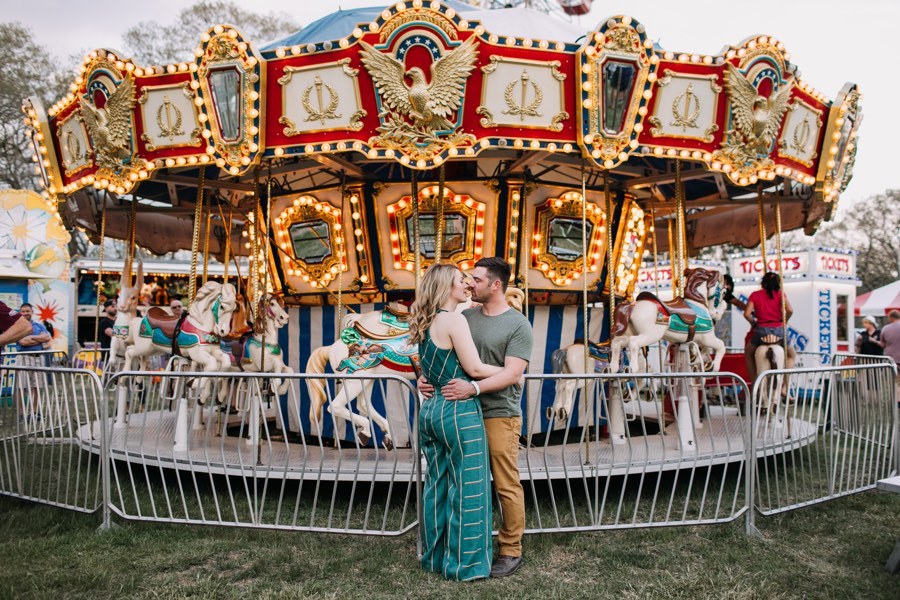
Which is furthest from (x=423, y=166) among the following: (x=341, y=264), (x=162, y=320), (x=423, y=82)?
(x=162, y=320)

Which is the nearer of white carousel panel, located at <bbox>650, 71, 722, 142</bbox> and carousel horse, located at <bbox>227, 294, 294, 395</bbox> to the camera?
white carousel panel, located at <bbox>650, 71, 722, 142</bbox>

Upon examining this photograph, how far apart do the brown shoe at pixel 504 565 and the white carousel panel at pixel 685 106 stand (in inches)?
156

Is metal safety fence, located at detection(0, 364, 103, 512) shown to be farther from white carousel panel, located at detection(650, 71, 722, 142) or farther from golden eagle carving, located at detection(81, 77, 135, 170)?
white carousel panel, located at detection(650, 71, 722, 142)

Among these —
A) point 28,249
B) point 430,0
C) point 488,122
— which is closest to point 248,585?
point 488,122

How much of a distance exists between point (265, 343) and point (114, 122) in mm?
2571

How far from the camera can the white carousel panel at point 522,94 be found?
555 cm

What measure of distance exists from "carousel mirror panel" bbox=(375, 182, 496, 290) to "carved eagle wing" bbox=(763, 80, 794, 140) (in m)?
2.74

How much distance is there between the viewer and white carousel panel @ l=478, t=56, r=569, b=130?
219 inches

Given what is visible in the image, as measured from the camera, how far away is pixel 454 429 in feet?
12.0

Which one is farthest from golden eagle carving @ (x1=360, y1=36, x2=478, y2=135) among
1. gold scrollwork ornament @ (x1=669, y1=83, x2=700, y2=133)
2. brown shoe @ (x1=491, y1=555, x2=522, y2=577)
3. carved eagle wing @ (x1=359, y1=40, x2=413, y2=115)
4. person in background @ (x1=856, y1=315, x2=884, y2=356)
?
person in background @ (x1=856, y1=315, x2=884, y2=356)

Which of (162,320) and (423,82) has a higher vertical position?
(423,82)

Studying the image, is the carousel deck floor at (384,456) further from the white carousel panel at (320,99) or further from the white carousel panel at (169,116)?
the white carousel panel at (320,99)

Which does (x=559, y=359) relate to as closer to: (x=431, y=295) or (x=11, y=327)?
(x=431, y=295)

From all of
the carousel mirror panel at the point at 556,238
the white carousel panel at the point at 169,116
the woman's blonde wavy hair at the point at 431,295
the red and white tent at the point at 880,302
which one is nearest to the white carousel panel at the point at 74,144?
the white carousel panel at the point at 169,116
